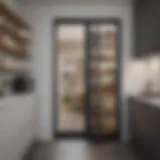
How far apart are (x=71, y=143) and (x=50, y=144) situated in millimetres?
384

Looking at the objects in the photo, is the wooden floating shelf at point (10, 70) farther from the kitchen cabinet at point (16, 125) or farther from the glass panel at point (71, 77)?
the glass panel at point (71, 77)

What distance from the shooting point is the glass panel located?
23.7 feet

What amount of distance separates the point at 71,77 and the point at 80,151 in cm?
200

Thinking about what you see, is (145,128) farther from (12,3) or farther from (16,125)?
(12,3)

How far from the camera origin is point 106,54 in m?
7.10

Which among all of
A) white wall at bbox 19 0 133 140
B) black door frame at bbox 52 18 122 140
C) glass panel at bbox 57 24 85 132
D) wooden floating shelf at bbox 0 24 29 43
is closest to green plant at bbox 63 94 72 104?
glass panel at bbox 57 24 85 132

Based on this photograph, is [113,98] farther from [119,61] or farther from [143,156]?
[143,156]

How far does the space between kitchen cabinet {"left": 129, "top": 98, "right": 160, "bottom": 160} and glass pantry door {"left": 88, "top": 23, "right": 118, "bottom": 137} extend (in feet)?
2.54

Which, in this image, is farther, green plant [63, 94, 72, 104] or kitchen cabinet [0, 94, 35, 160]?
green plant [63, 94, 72, 104]

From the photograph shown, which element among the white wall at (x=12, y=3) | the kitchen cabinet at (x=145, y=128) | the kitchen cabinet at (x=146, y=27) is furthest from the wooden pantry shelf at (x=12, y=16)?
the kitchen cabinet at (x=145, y=128)

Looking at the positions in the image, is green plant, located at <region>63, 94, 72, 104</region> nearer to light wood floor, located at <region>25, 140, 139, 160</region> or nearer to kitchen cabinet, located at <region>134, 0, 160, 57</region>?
light wood floor, located at <region>25, 140, 139, 160</region>

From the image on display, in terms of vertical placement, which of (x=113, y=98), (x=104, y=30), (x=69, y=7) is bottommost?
(x=113, y=98)

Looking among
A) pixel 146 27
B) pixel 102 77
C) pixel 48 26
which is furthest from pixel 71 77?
pixel 146 27

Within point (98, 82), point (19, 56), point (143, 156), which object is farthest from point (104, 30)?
point (143, 156)
